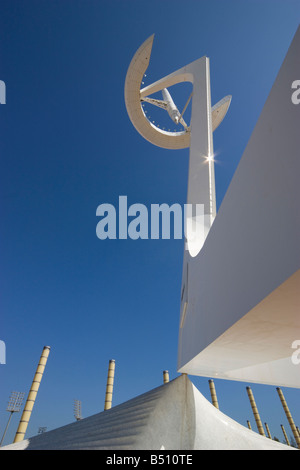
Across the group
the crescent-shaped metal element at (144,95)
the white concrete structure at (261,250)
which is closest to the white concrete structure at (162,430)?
the white concrete structure at (261,250)

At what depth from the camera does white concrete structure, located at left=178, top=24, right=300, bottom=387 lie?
4.37 ft

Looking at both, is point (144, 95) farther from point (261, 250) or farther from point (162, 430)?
point (162, 430)

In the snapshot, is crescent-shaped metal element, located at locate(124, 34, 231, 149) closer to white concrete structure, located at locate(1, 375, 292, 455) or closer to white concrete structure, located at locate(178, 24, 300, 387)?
white concrete structure, located at locate(178, 24, 300, 387)

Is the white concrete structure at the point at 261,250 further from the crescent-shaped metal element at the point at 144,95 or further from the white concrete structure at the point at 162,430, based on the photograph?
the crescent-shaped metal element at the point at 144,95

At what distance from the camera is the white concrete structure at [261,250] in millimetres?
1331

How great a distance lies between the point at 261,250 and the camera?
5.13 feet

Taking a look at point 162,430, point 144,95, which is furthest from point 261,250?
point 144,95

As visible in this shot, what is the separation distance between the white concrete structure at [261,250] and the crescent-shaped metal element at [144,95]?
7420mm

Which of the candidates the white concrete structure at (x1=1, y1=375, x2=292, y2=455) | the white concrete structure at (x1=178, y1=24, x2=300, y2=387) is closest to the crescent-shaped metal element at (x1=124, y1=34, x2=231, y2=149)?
the white concrete structure at (x1=178, y1=24, x2=300, y2=387)

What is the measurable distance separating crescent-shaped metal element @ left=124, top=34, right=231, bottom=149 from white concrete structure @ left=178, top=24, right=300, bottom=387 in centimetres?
742

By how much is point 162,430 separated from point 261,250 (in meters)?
2.91

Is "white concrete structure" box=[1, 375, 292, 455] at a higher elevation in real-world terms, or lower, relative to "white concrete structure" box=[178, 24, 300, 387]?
lower

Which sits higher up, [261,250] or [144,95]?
[144,95]
